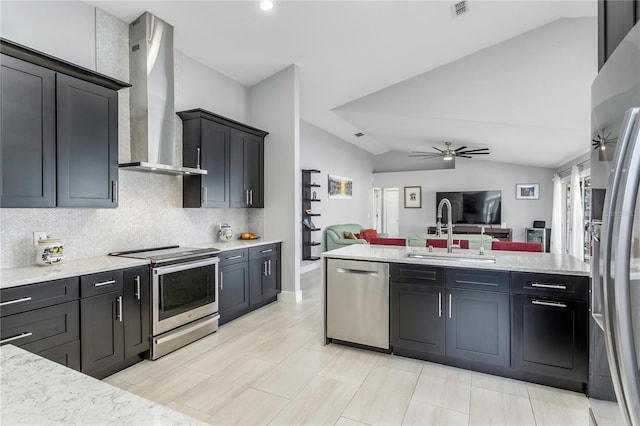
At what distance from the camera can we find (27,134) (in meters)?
2.33

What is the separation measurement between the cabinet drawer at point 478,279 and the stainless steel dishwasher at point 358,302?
0.56 m

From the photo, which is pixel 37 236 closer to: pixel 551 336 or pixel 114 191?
pixel 114 191

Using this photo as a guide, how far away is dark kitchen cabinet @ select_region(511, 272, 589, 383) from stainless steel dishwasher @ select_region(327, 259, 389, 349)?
1020 mm

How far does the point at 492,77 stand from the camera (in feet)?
15.8

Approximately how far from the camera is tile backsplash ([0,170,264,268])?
103 inches

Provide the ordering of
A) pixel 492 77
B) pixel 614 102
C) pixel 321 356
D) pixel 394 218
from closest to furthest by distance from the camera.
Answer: pixel 614 102 → pixel 321 356 → pixel 492 77 → pixel 394 218

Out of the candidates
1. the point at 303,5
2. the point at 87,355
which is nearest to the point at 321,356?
the point at 87,355

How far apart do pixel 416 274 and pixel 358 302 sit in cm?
61

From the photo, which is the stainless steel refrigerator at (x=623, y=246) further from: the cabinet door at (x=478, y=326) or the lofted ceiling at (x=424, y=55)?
the lofted ceiling at (x=424, y=55)

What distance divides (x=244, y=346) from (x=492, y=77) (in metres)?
4.85

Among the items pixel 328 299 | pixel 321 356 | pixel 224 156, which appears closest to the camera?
pixel 321 356

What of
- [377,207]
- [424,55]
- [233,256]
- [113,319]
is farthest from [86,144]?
[377,207]

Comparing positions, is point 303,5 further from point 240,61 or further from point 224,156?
point 224,156

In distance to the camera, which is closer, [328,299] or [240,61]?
[328,299]
